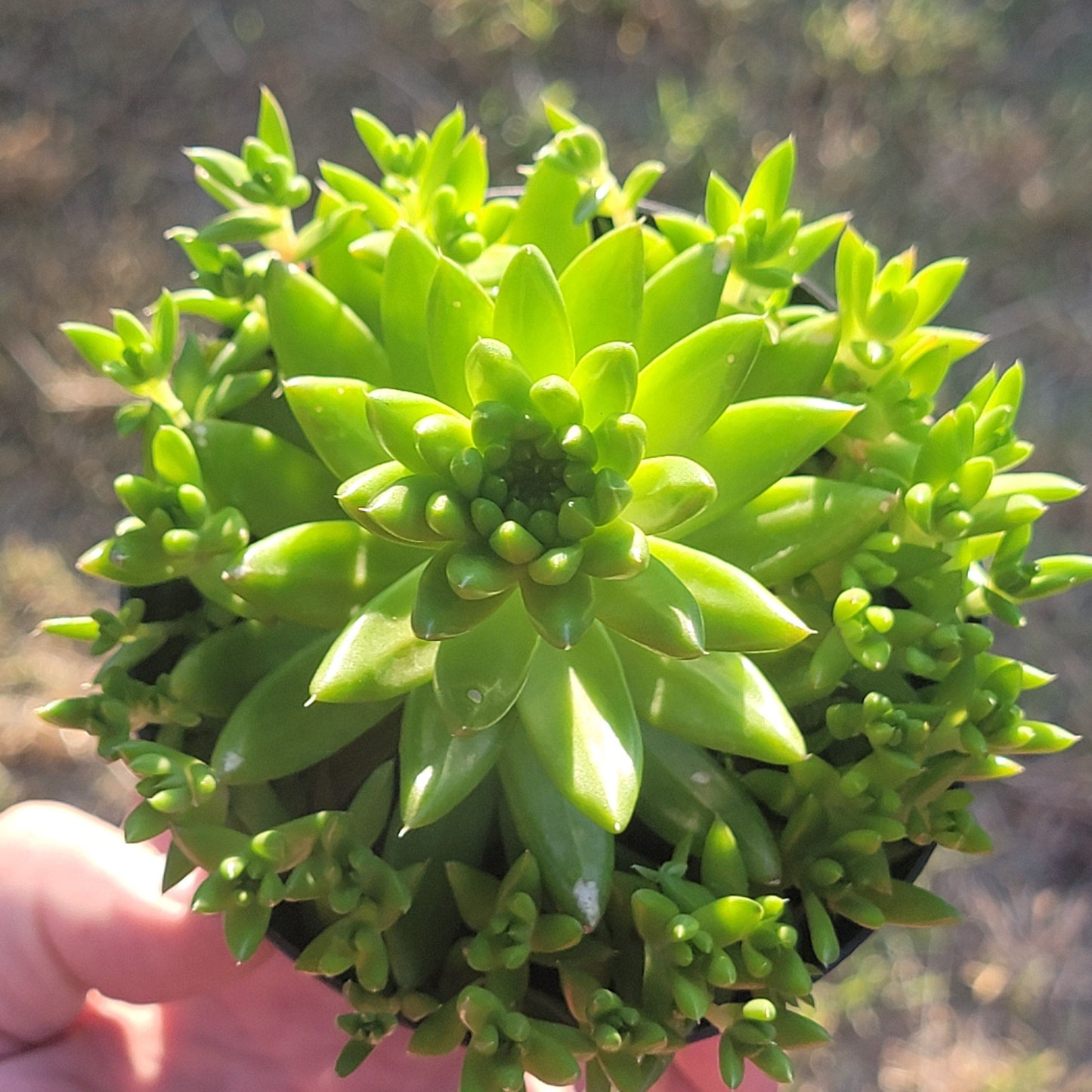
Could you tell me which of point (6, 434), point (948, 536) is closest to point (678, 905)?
point (948, 536)

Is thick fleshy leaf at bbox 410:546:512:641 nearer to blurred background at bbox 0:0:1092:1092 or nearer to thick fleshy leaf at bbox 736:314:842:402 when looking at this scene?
thick fleshy leaf at bbox 736:314:842:402

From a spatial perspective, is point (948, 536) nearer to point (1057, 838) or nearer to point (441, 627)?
point (441, 627)

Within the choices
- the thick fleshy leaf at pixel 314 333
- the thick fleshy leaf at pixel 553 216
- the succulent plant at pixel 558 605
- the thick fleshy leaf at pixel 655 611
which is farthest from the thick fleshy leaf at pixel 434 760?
the thick fleshy leaf at pixel 553 216

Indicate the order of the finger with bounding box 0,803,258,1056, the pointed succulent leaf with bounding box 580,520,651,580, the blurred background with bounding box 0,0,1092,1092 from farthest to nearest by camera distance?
the blurred background with bounding box 0,0,1092,1092
the finger with bounding box 0,803,258,1056
the pointed succulent leaf with bounding box 580,520,651,580

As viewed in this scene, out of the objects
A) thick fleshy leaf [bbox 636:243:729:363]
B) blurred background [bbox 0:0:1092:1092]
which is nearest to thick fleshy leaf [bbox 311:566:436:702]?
thick fleshy leaf [bbox 636:243:729:363]

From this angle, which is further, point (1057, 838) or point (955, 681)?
point (1057, 838)
